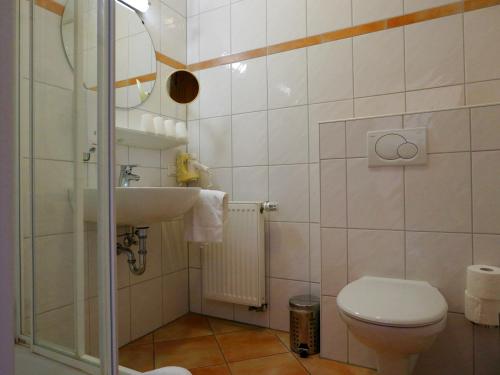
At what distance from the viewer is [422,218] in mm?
1412

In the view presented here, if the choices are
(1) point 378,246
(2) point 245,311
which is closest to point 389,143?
(1) point 378,246

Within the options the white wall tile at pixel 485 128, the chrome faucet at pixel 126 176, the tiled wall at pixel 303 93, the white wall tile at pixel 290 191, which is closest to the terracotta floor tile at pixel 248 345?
the tiled wall at pixel 303 93

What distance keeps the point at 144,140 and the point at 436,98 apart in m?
1.55

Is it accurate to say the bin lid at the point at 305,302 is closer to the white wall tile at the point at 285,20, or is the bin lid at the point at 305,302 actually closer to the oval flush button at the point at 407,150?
the oval flush button at the point at 407,150

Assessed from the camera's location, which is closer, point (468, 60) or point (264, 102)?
point (468, 60)

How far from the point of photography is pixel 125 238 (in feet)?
5.46

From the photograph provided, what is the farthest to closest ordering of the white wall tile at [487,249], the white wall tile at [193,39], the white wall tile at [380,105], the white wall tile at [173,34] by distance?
the white wall tile at [193,39], the white wall tile at [173,34], the white wall tile at [380,105], the white wall tile at [487,249]

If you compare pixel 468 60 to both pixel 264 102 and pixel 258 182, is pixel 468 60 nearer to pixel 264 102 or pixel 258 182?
pixel 264 102

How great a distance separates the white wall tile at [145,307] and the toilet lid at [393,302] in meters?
1.17

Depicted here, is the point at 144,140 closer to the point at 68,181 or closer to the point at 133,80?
the point at 133,80

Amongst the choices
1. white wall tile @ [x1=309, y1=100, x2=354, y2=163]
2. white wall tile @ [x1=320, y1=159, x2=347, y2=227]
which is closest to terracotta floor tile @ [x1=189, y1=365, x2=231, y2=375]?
white wall tile @ [x1=320, y1=159, x2=347, y2=227]

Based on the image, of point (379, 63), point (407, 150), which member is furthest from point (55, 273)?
point (379, 63)

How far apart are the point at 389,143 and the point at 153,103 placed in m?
1.37

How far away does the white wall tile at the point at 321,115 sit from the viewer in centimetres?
173
